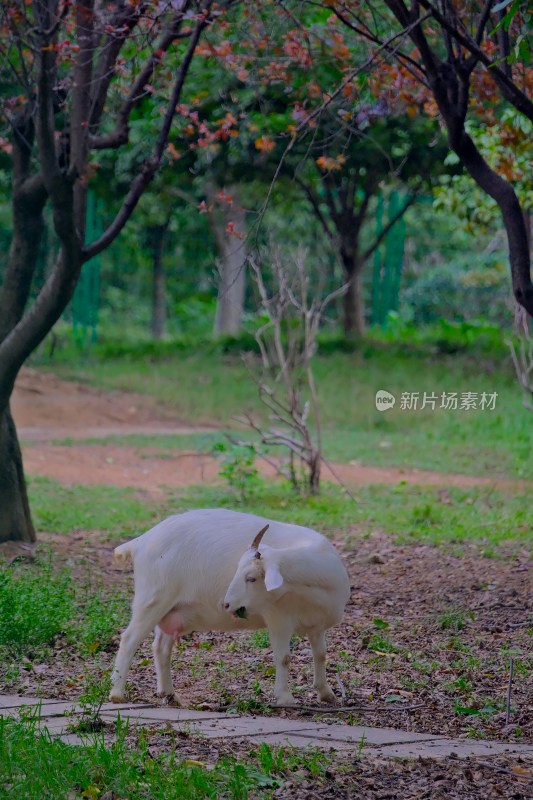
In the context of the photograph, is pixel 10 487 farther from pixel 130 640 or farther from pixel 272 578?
pixel 272 578

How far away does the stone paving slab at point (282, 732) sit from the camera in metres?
4.36

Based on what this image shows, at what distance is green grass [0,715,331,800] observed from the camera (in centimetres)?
367

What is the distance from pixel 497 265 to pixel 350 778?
76.3 feet

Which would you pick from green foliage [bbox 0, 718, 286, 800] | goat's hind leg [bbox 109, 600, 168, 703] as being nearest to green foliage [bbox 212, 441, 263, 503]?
goat's hind leg [bbox 109, 600, 168, 703]

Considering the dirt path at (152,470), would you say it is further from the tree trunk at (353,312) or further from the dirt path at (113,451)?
the tree trunk at (353,312)

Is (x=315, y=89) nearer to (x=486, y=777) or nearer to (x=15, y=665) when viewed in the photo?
(x=15, y=665)

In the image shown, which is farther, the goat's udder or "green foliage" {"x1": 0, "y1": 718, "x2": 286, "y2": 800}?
the goat's udder

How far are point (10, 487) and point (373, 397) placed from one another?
9.83 metres

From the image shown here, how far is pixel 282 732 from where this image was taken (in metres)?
4.54

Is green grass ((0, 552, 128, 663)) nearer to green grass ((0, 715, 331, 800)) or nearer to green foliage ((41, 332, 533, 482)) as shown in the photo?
green grass ((0, 715, 331, 800))

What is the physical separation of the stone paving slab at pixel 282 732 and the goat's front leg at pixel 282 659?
19 cm

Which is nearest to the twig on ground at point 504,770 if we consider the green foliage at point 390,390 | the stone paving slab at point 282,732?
the stone paving slab at point 282,732

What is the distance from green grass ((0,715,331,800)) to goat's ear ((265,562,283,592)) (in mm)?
838

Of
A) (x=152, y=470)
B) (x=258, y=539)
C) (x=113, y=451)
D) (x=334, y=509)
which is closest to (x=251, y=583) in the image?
(x=258, y=539)
